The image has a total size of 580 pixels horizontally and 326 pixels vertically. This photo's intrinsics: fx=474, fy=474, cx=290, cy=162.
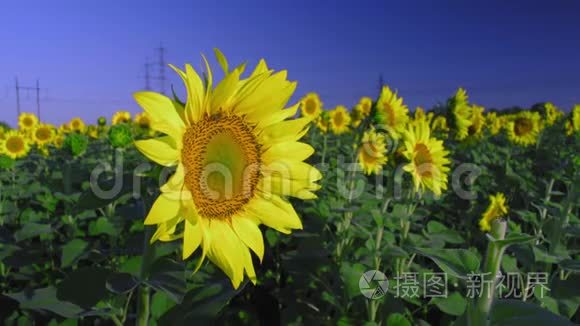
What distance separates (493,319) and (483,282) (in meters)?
0.09

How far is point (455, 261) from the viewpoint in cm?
118

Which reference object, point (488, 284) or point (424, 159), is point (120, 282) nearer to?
point (488, 284)

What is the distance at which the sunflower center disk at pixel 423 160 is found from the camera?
356 centimetres

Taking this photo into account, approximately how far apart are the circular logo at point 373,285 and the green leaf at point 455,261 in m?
0.91

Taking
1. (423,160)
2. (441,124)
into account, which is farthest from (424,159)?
(441,124)

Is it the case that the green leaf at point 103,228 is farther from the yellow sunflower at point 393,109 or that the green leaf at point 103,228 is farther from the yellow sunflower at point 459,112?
the yellow sunflower at point 459,112

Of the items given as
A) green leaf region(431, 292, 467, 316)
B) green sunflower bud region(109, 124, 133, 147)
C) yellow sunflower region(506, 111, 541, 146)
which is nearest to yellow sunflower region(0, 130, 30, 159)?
green sunflower bud region(109, 124, 133, 147)

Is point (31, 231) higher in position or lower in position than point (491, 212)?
higher

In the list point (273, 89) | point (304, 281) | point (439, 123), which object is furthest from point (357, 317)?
point (439, 123)

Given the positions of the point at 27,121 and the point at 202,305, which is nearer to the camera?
the point at 202,305

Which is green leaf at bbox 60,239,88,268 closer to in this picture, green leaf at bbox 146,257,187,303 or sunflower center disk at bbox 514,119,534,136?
green leaf at bbox 146,257,187,303

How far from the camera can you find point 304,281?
318cm

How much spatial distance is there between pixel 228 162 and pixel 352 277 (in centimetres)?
→ 116

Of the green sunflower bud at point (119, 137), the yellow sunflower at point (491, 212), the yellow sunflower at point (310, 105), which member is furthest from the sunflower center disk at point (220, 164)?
the yellow sunflower at point (310, 105)
